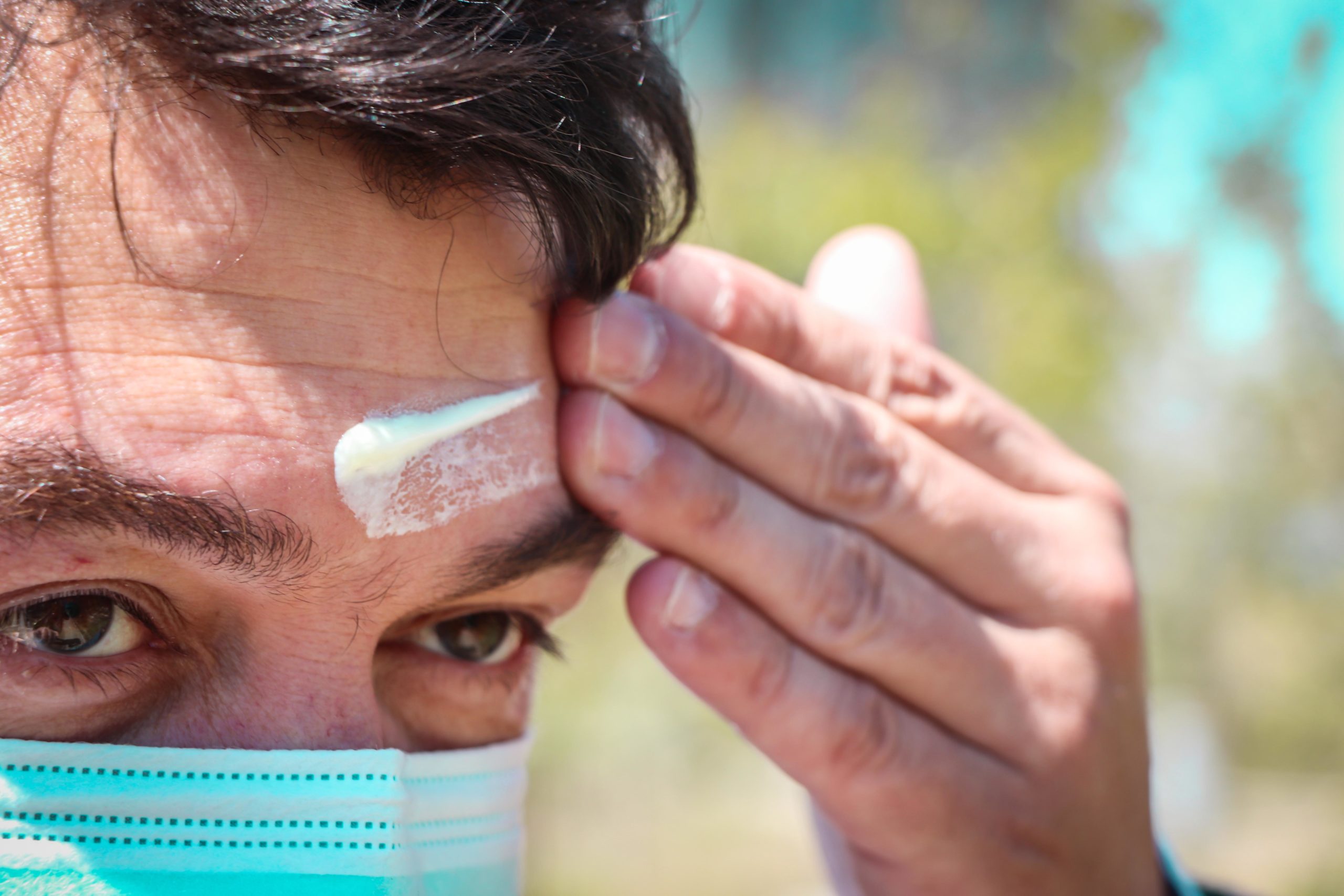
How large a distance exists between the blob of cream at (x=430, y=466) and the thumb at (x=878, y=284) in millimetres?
973

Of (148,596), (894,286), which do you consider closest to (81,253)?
(148,596)

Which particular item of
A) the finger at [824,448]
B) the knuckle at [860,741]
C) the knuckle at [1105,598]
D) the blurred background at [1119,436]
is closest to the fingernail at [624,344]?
the finger at [824,448]

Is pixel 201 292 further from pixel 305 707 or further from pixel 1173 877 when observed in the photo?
pixel 1173 877

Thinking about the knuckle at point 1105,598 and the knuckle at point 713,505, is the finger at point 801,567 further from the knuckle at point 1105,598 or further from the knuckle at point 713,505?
the knuckle at point 1105,598

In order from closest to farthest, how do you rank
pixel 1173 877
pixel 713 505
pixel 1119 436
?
pixel 713 505 → pixel 1173 877 → pixel 1119 436

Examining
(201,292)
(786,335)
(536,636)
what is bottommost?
(536,636)

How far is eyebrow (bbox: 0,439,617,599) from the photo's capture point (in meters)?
1.12

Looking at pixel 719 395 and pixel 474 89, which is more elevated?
pixel 474 89

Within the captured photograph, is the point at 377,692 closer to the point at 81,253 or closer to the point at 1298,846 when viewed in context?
the point at 81,253

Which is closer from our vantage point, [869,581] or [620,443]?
[620,443]

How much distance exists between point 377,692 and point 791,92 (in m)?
17.6

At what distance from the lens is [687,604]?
170 cm

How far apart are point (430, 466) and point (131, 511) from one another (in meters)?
0.37

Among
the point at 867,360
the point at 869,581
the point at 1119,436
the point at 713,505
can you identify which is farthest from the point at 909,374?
the point at 1119,436
